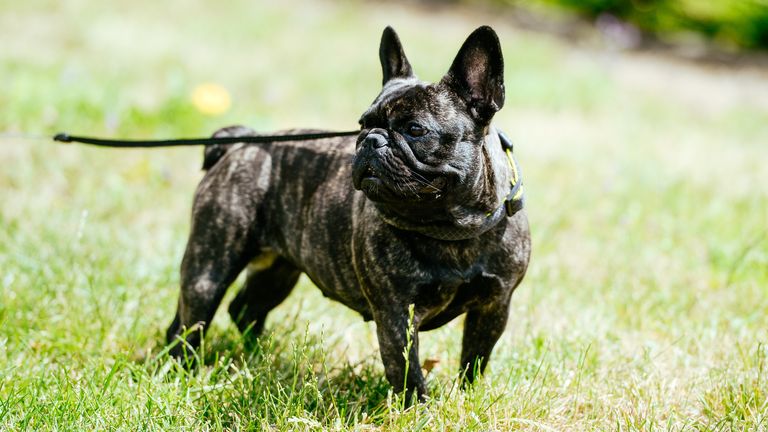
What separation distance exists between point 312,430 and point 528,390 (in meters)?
0.84

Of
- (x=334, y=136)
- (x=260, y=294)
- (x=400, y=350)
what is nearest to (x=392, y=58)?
(x=334, y=136)

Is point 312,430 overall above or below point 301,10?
below

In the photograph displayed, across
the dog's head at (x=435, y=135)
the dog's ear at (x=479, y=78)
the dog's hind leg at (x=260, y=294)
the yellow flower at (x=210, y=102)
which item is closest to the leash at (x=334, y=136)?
the dog's head at (x=435, y=135)

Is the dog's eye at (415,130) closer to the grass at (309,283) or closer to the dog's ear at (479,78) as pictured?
the dog's ear at (479,78)

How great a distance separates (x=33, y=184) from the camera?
20.7 feet

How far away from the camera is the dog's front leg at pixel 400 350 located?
119 inches

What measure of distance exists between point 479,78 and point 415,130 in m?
0.31

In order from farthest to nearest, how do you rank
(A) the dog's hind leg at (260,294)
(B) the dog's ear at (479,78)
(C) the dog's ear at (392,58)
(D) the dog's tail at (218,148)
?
(A) the dog's hind leg at (260,294)
(D) the dog's tail at (218,148)
(C) the dog's ear at (392,58)
(B) the dog's ear at (479,78)

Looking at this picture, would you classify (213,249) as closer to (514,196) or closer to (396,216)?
(396,216)

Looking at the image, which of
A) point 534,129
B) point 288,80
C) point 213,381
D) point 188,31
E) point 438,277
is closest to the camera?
point 438,277

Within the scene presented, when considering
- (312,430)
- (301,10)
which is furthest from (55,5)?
(312,430)

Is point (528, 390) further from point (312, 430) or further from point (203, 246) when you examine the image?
point (203, 246)

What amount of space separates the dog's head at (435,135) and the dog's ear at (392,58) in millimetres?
256

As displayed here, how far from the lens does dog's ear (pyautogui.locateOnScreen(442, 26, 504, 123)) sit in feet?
9.50
